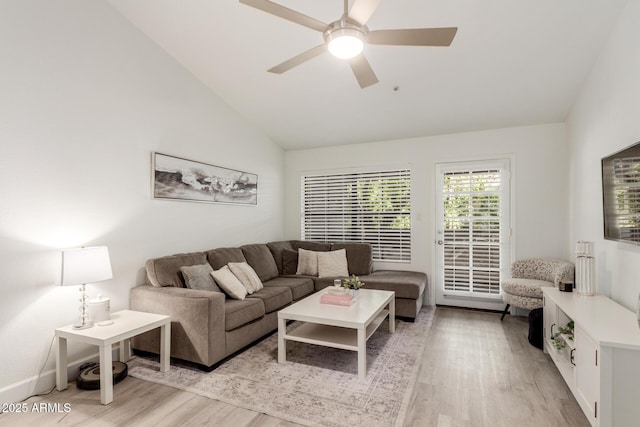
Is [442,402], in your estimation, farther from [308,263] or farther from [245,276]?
[308,263]

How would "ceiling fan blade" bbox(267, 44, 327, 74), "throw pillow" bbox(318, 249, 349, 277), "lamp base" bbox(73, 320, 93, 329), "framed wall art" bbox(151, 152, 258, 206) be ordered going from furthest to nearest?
1. "throw pillow" bbox(318, 249, 349, 277)
2. "framed wall art" bbox(151, 152, 258, 206)
3. "lamp base" bbox(73, 320, 93, 329)
4. "ceiling fan blade" bbox(267, 44, 327, 74)

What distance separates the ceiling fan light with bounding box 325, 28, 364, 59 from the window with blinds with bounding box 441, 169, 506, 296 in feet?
10.3

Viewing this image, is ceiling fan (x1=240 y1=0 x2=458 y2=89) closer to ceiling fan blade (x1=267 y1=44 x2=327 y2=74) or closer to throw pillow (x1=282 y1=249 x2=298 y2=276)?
ceiling fan blade (x1=267 y1=44 x2=327 y2=74)

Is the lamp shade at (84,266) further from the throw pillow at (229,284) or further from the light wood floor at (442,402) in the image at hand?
the throw pillow at (229,284)

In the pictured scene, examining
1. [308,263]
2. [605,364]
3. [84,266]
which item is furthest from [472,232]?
[84,266]

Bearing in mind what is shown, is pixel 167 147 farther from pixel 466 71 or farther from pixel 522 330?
pixel 522 330

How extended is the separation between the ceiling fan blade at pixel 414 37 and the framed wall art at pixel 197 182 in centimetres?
246

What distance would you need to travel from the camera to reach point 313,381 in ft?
8.37

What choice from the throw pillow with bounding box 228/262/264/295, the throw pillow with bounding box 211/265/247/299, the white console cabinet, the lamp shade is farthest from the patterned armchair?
the lamp shade

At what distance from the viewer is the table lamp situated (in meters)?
2.36

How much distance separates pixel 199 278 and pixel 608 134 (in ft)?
12.7

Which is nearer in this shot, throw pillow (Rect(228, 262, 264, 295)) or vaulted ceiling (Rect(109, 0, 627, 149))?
vaulted ceiling (Rect(109, 0, 627, 149))

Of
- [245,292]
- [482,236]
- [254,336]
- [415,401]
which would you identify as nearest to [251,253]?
[245,292]

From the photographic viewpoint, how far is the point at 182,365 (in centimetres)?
283
